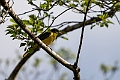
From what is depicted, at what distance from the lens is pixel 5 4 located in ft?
7.18

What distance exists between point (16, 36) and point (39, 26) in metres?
0.19

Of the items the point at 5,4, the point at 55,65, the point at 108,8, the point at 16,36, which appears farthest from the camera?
the point at 55,65

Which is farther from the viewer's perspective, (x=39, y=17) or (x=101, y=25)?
(x=101, y=25)

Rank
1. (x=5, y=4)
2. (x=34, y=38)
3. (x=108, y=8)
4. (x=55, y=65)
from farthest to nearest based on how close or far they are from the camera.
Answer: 1. (x=55, y=65)
2. (x=108, y=8)
3. (x=34, y=38)
4. (x=5, y=4)

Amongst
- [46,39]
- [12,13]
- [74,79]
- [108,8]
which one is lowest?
[46,39]

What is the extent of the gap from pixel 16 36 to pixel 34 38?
0.76 ft

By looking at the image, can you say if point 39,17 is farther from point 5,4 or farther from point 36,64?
point 36,64

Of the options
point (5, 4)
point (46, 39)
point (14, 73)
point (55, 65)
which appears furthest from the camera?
point (55, 65)

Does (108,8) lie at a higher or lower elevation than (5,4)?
lower

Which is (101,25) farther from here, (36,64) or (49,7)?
(36,64)

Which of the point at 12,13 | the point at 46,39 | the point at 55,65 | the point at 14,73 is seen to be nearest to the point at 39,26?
the point at 12,13

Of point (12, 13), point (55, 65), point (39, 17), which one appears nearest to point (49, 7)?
point (39, 17)

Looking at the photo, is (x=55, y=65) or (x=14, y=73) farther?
(x=55, y=65)

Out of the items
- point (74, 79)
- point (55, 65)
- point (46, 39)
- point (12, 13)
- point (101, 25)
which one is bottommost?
point (55, 65)
